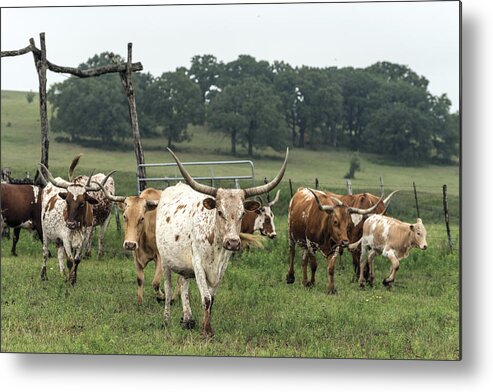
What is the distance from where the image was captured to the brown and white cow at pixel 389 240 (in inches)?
416

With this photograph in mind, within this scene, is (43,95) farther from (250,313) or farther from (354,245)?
(354,245)

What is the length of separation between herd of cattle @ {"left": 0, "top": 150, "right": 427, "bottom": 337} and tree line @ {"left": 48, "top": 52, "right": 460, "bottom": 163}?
101 cm

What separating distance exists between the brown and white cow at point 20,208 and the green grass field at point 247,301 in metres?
0.37

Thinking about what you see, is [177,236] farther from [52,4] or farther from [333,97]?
[333,97]

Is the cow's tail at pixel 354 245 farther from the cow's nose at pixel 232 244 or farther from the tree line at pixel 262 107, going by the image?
the cow's nose at pixel 232 244

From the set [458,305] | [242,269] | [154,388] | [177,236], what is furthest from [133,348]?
[458,305]

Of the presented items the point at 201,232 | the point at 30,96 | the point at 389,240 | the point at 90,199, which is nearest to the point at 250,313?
the point at 201,232

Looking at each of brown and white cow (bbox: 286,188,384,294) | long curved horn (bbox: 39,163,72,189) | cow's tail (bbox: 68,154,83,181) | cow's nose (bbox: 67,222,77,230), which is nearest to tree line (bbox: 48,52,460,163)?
cow's tail (bbox: 68,154,83,181)

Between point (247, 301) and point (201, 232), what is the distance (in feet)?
4.22

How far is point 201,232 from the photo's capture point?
8258 mm

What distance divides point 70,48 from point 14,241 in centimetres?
303

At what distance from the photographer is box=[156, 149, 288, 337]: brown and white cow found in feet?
25.8

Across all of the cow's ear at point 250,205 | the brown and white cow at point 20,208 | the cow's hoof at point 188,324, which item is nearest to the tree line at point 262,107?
the brown and white cow at point 20,208

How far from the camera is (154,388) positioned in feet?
26.9
